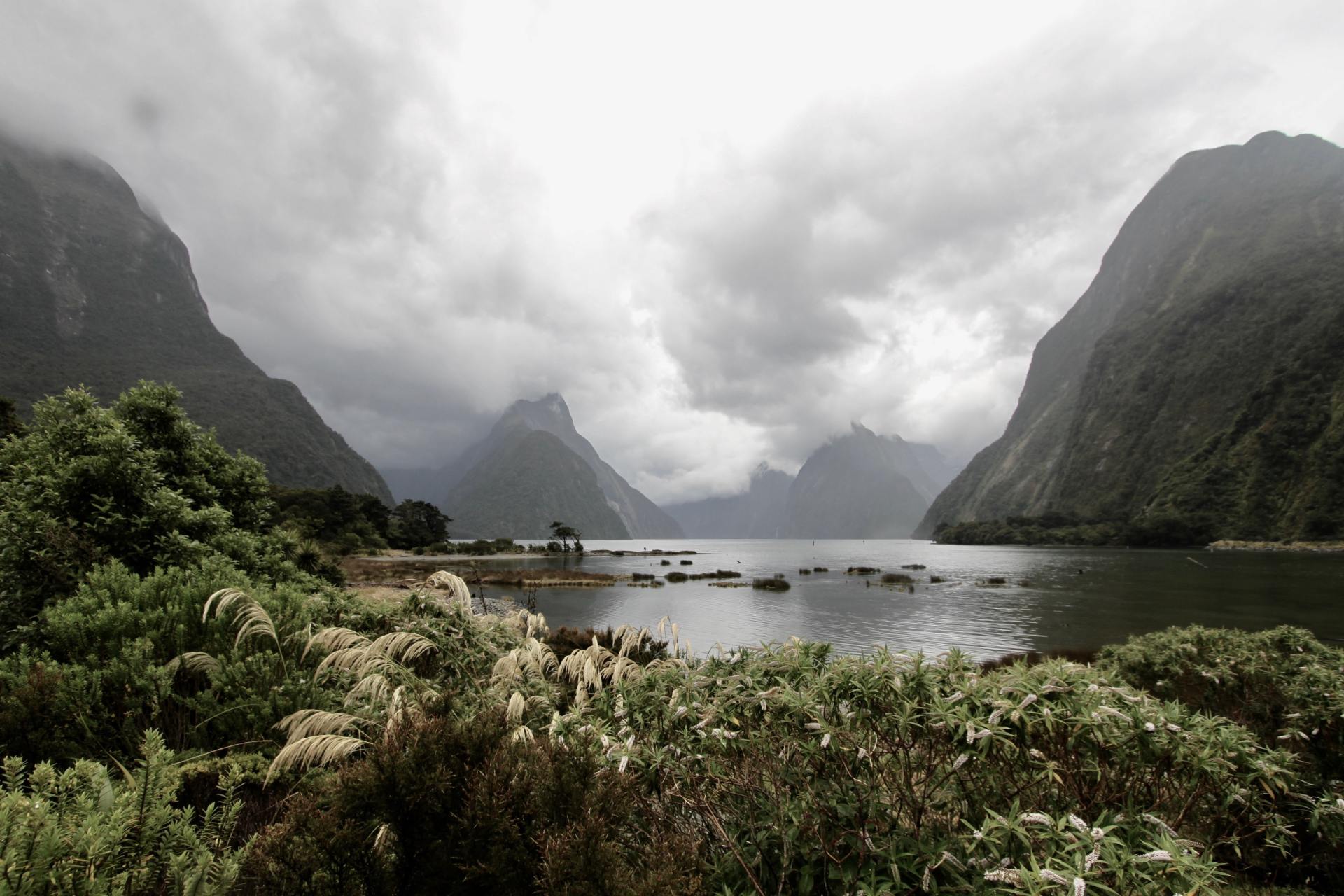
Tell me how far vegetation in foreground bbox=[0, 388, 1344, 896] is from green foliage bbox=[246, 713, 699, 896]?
0.03ft

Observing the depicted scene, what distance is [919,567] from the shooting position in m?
63.2

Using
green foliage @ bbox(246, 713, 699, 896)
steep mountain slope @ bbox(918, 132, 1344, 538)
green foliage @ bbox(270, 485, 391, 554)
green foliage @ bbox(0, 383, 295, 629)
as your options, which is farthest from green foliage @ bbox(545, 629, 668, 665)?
steep mountain slope @ bbox(918, 132, 1344, 538)

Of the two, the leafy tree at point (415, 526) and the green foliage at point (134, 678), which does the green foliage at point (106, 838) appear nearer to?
the green foliage at point (134, 678)

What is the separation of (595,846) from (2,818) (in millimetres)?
Result: 1679

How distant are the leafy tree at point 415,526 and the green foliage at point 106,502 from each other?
74734mm

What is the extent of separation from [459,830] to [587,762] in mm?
502

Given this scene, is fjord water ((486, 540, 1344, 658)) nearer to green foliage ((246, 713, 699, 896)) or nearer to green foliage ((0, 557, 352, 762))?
green foliage ((0, 557, 352, 762))

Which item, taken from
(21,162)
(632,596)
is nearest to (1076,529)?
(632,596)

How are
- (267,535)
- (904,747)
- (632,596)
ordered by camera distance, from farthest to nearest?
(632,596), (267,535), (904,747)

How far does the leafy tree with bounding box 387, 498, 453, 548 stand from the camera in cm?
7644

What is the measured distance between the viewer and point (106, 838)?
162 cm

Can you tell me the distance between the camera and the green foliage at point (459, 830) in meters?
1.79

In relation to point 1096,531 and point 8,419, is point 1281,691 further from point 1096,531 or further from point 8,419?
point 1096,531

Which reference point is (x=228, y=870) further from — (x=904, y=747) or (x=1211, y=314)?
(x=1211, y=314)
